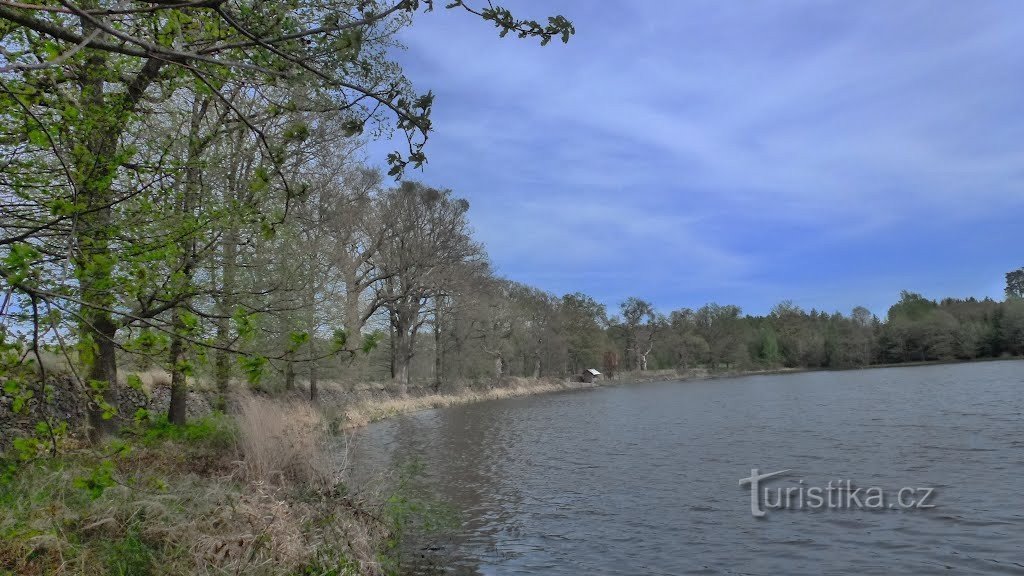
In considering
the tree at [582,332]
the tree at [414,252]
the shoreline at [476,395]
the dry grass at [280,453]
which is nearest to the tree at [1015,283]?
the shoreline at [476,395]

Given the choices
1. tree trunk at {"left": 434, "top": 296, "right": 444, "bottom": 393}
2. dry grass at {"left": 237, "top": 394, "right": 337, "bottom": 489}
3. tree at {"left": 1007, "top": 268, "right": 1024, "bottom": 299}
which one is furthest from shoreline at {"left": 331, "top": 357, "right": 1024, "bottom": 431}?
tree at {"left": 1007, "top": 268, "right": 1024, "bottom": 299}

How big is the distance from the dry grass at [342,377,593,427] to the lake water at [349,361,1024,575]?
5.07 metres

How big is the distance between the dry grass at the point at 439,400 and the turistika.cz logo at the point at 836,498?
16.0 metres

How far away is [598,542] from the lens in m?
9.06

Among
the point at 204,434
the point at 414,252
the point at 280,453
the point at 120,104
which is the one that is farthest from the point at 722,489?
the point at 414,252

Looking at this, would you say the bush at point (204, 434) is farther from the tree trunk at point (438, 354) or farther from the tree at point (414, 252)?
the tree trunk at point (438, 354)

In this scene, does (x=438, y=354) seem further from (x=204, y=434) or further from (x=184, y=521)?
(x=184, y=521)

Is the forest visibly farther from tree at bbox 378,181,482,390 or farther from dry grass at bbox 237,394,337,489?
tree at bbox 378,181,482,390

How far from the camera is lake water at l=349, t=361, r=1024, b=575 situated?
26.6ft

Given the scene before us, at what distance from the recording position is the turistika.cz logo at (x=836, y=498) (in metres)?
10.2

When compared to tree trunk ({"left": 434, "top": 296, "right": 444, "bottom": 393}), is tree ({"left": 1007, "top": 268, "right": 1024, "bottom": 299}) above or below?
above

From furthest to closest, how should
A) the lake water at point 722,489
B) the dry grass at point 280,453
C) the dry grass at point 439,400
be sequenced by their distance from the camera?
1. the dry grass at point 439,400
2. the dry grass at point 280,453
3. the lake water at point 722,489

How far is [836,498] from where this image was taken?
10734mm

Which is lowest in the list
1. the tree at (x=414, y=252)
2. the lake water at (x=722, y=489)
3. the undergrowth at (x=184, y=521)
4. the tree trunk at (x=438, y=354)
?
the lake water at (x=722, y=489)
